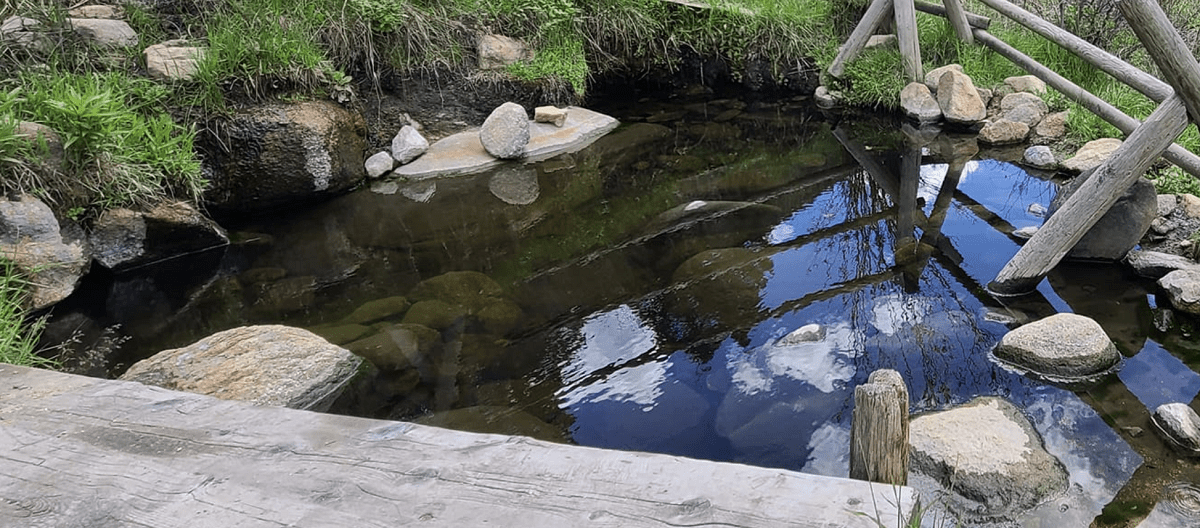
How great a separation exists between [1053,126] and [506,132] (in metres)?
5.13

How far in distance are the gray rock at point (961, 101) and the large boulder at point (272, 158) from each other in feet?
19.7

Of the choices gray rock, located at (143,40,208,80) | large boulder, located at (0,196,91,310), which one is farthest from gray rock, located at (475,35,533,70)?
large boulder, located at (0,196,91,310)

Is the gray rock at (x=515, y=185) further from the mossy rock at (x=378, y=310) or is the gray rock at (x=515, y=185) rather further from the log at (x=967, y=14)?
the log at (x=967, y=14)

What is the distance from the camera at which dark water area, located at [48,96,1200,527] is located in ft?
11.2

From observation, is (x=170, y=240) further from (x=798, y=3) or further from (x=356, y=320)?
(x=798, y=3)

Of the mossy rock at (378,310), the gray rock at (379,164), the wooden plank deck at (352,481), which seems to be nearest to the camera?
the wooden plank deck at (352,481)

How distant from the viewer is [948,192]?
6.12 m

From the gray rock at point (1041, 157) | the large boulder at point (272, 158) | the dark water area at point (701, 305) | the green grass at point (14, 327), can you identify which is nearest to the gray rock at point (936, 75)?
the dark water area at point (701, 305)

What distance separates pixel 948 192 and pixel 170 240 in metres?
6.09

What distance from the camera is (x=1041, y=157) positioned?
6.41 metres

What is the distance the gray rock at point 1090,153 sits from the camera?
5965mm

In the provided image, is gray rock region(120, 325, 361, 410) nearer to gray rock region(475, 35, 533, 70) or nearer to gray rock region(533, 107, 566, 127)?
gray rock region(533, 107, 566, 127)

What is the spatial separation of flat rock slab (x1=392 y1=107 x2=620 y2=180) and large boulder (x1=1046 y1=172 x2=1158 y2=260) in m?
4.55

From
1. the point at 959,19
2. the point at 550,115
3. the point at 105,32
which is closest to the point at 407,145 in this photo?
the point at 550,115
